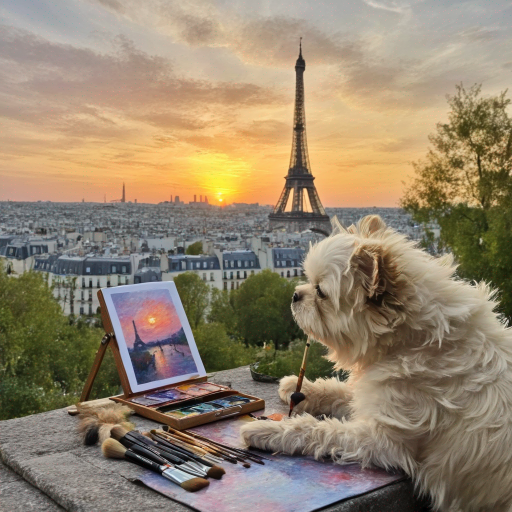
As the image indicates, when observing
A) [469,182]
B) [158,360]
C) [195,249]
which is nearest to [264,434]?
[158,360]

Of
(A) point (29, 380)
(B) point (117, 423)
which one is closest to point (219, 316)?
(A) point (29, 380)

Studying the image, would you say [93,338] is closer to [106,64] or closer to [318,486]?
[106,64]

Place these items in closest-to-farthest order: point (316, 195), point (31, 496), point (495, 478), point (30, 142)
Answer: point (495, 478) < point (31, 496) < point (30, 142) < point (316, 195)

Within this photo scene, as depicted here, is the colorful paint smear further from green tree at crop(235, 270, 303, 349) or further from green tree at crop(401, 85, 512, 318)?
green tree at crop(235, 270, 303, 349)

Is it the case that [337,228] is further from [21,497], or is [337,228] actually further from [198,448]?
[21,497]

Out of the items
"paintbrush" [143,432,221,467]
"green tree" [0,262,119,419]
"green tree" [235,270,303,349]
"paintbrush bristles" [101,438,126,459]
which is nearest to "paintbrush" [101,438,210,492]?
"paintbrush bristles" [101,438,126,459]
